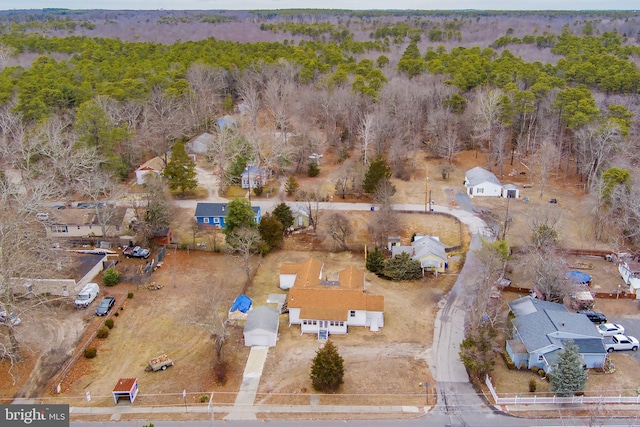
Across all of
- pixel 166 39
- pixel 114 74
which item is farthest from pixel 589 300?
pixel 166 39

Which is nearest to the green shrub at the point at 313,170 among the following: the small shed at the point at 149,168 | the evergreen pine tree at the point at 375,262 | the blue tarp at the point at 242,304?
the small shed at the point at 149,168

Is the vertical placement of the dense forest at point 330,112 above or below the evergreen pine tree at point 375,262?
above

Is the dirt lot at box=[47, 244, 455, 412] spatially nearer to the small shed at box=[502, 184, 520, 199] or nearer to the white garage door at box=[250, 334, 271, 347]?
the white garage door at box=[250, 334, 271, 347]

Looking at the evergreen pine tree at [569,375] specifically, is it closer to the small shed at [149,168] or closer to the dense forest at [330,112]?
the dense forest at [330,112]

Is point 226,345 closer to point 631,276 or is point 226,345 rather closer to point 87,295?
point 87,295

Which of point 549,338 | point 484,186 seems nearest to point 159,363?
point 549,338

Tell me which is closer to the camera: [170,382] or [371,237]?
[170,382]

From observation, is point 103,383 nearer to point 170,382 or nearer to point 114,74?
point 170,382
